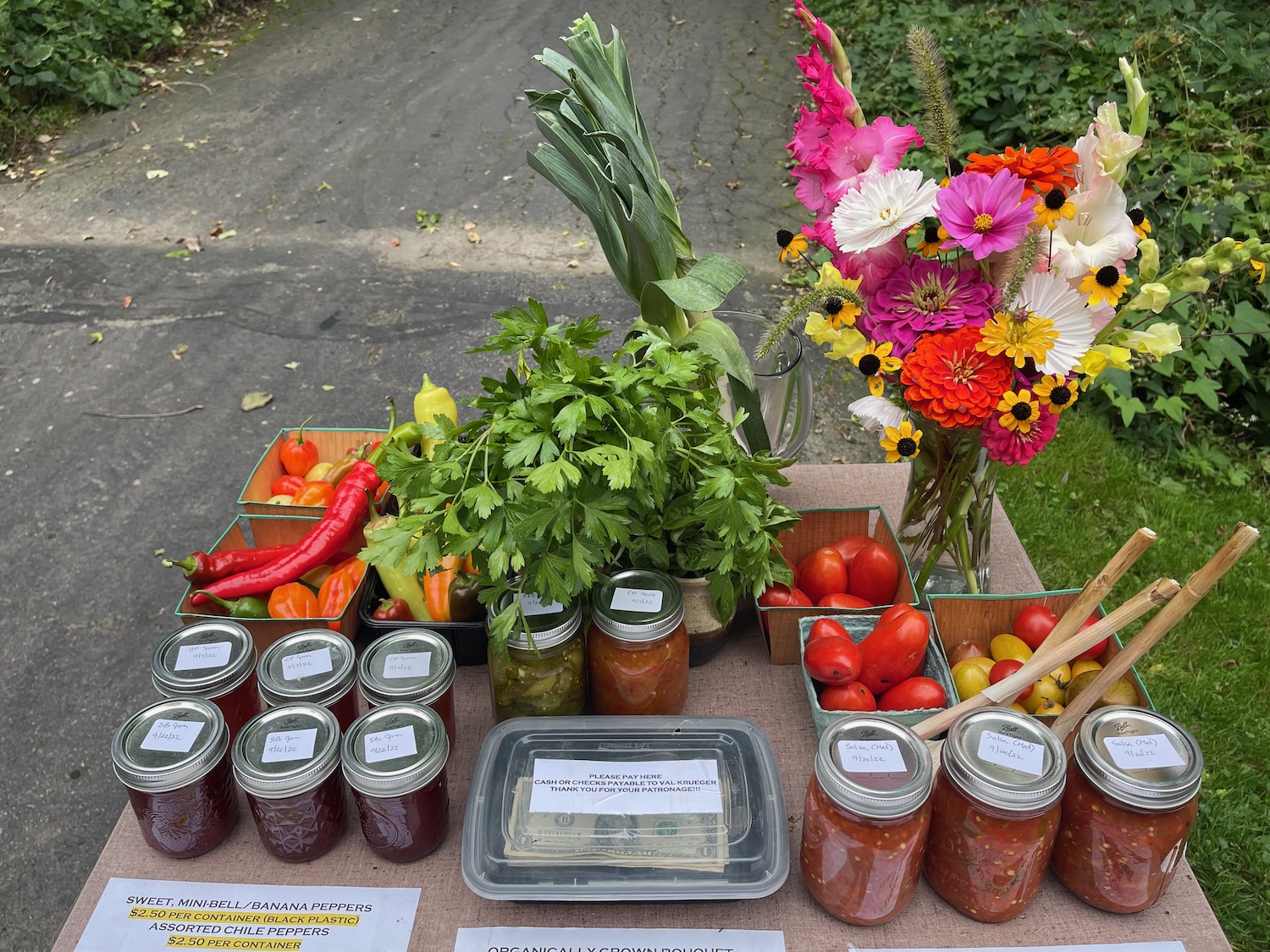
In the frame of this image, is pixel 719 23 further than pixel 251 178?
Yes

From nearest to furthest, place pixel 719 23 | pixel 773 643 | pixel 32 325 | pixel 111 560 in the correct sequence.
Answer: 1. pixel 773 643
2. pixel 111 560
3. pixel 32 325
4. pixel 719 23

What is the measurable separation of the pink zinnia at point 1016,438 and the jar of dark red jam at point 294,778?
0.86m

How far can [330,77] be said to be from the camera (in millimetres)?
5520

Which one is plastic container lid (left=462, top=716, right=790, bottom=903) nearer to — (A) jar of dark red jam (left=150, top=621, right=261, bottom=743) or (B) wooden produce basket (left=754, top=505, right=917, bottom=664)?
(B) wooden produce basket (left=754, top=505, right=917, bottom=664)

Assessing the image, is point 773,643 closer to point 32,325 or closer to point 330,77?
point 32,325

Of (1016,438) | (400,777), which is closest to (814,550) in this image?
(1016,438)

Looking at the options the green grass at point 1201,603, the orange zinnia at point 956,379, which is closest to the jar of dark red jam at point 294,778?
the orange zinnia at point 956,379

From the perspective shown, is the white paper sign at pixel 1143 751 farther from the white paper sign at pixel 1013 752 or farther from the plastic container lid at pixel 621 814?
the plastic container lid at pixel 621 814

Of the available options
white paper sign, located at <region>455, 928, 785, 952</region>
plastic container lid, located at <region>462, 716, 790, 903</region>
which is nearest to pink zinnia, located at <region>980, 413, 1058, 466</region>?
plastic container lid, located at <region>462, 716, 790, 903</region>

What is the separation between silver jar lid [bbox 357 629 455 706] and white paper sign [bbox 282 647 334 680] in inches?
1.7

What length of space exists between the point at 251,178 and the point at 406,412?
2.21 m

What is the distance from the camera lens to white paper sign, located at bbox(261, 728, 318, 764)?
107 centimetres

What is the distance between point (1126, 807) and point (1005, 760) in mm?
136

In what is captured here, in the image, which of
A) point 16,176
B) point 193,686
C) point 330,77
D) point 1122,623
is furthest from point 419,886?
point 330,77
